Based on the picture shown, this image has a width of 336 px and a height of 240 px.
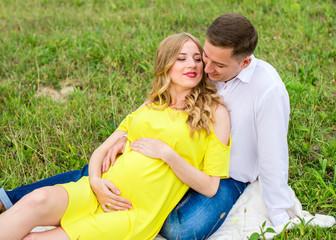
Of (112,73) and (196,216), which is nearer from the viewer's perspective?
(196,216)

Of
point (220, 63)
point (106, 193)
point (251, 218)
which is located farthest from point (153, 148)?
point (251, 218)

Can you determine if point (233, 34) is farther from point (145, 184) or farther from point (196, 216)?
point (196, 216)

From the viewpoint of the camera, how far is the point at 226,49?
2.81 meters

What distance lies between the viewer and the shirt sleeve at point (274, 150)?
9.30 feet

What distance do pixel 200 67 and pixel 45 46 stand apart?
339cm

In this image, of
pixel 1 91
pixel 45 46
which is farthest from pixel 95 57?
pixel 1 91

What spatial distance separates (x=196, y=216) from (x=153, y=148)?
2.18 ft

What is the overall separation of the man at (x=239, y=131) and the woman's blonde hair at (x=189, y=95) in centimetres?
14

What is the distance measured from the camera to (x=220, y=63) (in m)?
2.88

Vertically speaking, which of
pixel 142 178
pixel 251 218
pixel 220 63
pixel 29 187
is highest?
pixel 220 63

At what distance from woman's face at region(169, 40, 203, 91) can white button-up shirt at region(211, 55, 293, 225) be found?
288mm

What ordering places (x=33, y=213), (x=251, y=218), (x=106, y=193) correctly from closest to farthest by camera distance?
(x=33, y=213), (x=106, y=193), (x=251, y=218)

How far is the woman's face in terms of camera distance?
295 centimetres

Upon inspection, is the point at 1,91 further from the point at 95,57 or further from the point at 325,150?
the point at 325,150
